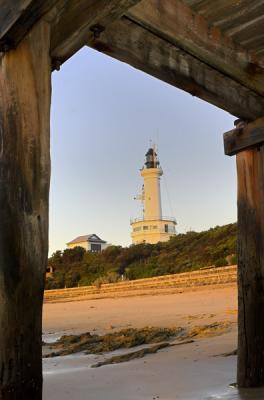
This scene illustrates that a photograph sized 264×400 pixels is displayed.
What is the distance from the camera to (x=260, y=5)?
308 centimetres

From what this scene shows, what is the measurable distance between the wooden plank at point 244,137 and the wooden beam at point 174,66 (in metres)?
0.10

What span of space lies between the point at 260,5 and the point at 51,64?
1.54 m

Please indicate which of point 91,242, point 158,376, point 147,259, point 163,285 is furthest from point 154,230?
point 158,376

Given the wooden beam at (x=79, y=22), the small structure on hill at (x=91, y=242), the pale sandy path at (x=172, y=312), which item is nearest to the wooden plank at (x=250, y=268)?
the wooden beam at (x=79, y=22)

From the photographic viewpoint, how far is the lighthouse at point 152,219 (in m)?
61.3

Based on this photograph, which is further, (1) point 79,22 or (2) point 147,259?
(2) point 147,259

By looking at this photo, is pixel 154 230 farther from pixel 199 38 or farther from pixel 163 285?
pixel 199 38

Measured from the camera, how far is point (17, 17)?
1.98 metres

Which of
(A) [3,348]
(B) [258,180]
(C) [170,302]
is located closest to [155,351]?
(B) [258,180]

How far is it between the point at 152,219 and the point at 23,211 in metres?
59.6

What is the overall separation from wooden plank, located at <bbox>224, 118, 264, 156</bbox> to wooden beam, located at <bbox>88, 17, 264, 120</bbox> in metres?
0.10

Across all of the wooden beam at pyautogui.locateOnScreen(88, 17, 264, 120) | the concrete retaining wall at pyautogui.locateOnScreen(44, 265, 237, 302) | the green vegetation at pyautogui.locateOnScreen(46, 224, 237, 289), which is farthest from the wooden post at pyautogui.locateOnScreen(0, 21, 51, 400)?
the green vegetation at pyautogui.locateOnScreen(46, 224, 237, 289)

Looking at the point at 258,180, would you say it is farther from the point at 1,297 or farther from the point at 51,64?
the point at 1,297

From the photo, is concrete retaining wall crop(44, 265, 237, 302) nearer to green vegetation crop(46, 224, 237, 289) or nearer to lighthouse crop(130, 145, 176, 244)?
green vegetation crop(46, 224, 237, 289)
